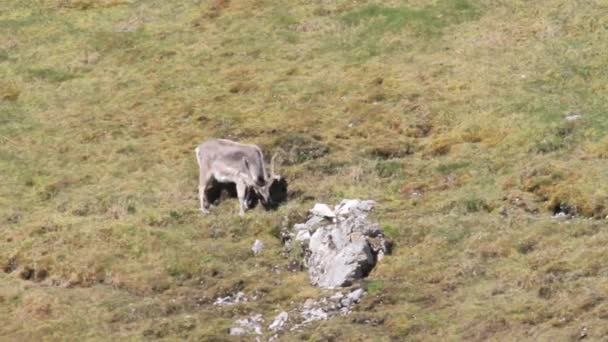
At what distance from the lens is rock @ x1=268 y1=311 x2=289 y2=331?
29047mm

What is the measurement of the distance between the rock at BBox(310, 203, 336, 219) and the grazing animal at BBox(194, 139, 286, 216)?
1.66 meters

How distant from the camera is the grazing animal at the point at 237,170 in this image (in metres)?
35.6

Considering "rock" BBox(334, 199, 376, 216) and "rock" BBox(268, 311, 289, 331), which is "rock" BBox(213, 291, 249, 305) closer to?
"rock" BBox(268, 311, 289, 331)

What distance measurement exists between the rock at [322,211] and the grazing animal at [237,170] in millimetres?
1658

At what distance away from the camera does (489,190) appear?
3434 cm

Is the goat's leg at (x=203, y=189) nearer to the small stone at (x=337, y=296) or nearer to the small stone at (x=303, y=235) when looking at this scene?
the small stone at (x=303, y=235)

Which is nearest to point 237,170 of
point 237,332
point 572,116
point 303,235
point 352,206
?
point 352,206

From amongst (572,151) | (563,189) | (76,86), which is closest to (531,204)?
(563,189)

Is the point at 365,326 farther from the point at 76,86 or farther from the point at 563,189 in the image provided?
the point at 76,86

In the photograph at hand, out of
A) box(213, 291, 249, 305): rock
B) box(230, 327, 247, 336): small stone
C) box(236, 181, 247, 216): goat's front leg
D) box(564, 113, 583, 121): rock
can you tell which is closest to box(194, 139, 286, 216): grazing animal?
box(236, 181, 247, 216): goat's front leg

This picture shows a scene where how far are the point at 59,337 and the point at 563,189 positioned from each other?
41.8 feet

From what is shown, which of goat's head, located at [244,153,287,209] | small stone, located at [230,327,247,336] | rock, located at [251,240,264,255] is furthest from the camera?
goat's head, located at [244,153,287,209]

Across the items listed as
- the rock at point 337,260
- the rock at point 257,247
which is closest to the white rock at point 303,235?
the rock at point 337,260

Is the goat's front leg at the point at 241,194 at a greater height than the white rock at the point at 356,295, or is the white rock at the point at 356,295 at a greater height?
the white rock at the point at 356,295
